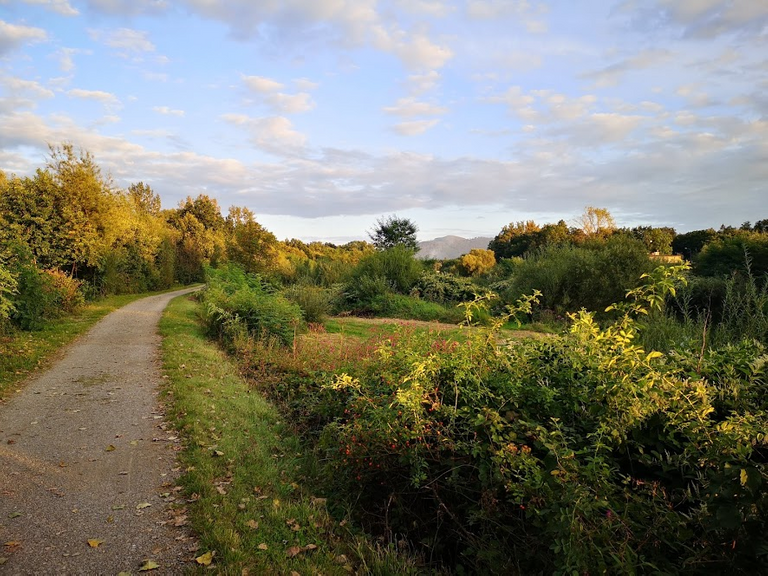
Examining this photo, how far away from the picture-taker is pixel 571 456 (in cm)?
284

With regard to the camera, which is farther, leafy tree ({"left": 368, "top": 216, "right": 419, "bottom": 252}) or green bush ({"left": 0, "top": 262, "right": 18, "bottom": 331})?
leafy tree ({"left": 368, "top": 216, "right": 419, "bottom": 252})

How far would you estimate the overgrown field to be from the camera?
249 cm

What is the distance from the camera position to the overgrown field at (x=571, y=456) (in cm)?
249

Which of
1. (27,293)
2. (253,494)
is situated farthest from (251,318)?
(253,494)

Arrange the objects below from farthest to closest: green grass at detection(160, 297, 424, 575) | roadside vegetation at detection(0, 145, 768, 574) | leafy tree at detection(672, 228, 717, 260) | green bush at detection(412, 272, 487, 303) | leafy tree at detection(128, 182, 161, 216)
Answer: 1. leafy tree at detection(128, 182, 161, 216)
2. leafy tree at detection(672, 228, 717, 260)
3. green bush at detection(412, 272, 487, 303)
4. green grass at detection(160, 297, 424, 575)
5. roadside vegetation at detection(0, 145, 768, 574)

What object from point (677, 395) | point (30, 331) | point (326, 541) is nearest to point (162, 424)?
point (326, 541)

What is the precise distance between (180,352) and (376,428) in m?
7.03

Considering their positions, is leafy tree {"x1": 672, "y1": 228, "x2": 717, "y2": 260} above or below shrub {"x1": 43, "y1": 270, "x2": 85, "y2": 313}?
above

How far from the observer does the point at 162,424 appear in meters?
5.70

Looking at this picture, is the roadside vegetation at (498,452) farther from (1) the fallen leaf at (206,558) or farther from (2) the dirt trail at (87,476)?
(2) the dirt trail at (87,476)

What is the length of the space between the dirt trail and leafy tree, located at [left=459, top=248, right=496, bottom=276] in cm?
3280

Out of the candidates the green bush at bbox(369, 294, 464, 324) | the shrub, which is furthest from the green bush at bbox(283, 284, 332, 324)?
the shrub

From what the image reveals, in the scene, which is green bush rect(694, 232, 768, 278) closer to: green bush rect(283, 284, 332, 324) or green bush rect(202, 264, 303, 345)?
green bush rect(283, 284, 332, 324)

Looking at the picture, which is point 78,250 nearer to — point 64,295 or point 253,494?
point 64,295
